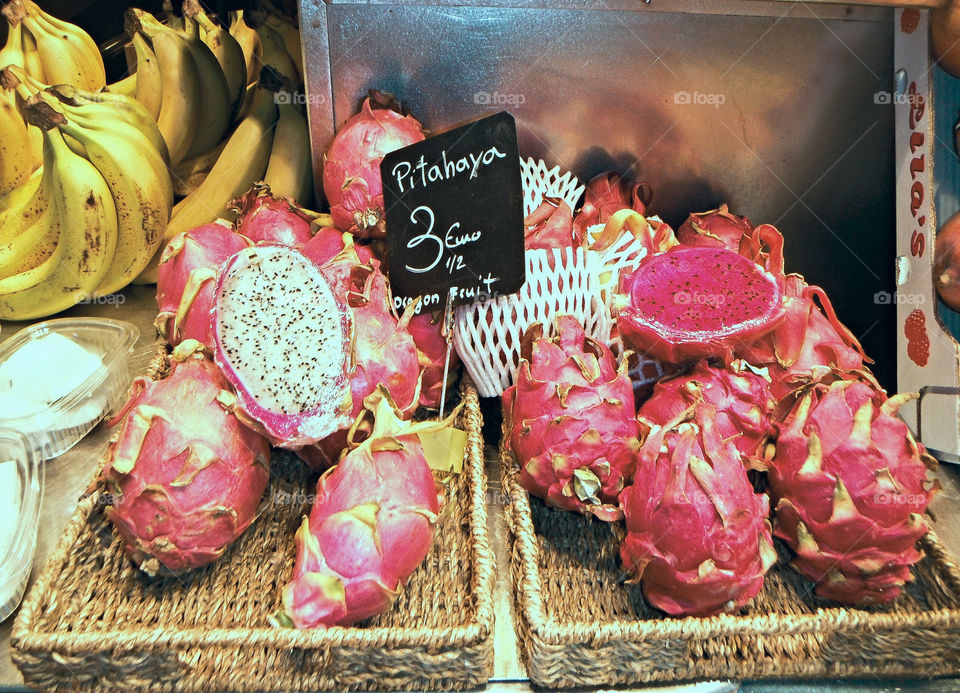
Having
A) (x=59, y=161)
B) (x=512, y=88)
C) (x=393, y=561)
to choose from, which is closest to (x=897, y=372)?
(x=512, y=88)

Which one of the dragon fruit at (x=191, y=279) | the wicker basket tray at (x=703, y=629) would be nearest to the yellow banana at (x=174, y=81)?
the dragon fruit at (x=191, y=279)

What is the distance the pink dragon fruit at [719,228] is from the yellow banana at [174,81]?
1.54m

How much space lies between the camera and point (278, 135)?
224 centimetres

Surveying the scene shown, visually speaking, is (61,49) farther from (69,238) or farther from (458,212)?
(458,212)

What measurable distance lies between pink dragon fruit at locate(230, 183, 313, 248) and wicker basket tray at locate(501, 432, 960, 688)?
0.74 meters

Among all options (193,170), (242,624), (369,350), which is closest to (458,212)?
(369,350)

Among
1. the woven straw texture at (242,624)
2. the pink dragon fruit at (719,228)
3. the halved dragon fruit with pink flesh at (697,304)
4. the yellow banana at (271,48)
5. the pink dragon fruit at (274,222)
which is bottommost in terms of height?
the woven straw texture at (242,624)

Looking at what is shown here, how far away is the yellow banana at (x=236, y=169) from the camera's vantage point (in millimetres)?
2205

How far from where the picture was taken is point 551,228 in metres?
1.63

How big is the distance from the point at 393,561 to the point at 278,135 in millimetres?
1482

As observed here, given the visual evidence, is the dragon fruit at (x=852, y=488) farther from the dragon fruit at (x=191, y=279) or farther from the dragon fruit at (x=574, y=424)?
the dragon fruit at (x=191, y=279)

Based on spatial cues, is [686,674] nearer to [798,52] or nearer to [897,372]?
[897,372]

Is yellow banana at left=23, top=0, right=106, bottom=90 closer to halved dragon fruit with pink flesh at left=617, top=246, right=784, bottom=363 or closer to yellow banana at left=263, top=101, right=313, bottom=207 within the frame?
yellow banana at left=263, top=101, right=313, bottom=207

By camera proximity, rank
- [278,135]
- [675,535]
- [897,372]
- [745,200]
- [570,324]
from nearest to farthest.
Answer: [675,535]
[570,324]
[897,372]
[745,200]
[278,135]
